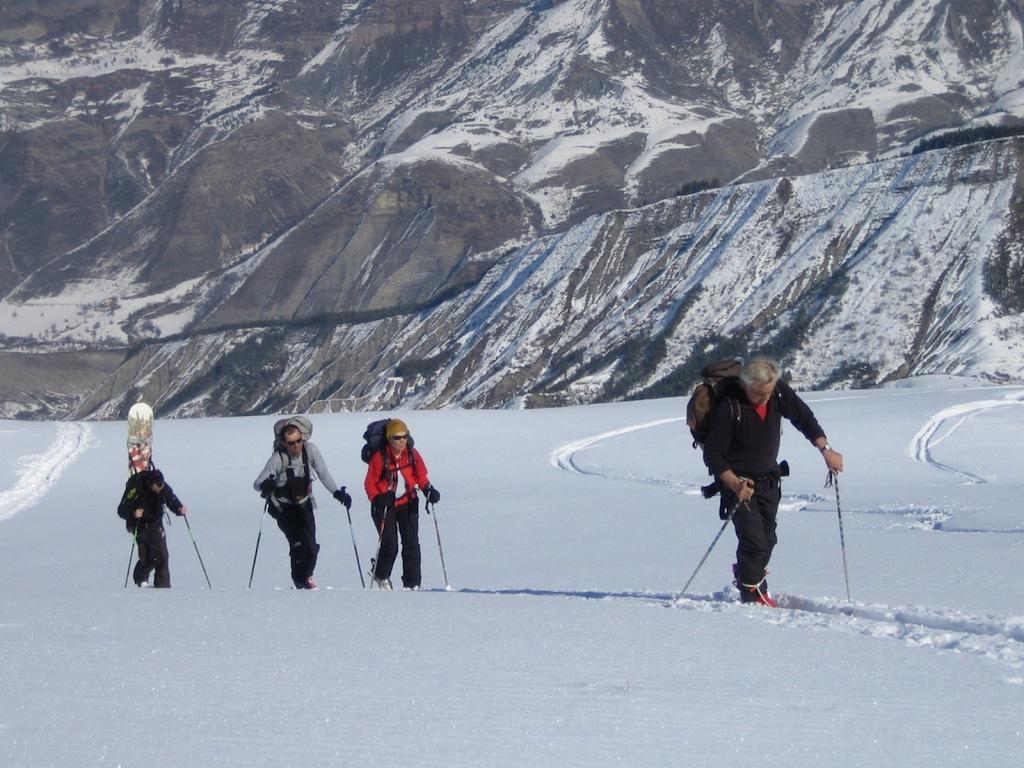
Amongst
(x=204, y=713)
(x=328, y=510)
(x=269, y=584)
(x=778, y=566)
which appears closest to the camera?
(x=204, y=713)

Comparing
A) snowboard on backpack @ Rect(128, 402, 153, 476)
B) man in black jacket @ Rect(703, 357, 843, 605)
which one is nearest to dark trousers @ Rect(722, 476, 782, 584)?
man in black jacket @ Rect(703, 357, 843, 605)

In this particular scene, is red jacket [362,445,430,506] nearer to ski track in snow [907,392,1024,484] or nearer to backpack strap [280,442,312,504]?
backpack strap [280,442,312,504]

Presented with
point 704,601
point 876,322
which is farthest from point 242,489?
point 876,322

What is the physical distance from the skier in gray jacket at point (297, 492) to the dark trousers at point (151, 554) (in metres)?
1.50

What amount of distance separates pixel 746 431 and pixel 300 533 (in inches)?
210

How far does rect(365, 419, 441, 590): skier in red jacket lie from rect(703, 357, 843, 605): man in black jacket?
13.3 ft

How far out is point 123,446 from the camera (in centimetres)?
4672

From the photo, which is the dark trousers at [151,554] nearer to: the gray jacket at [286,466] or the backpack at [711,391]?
the gray jacket at [286,466]

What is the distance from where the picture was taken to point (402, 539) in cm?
1482

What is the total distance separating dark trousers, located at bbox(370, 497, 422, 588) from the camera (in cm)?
1474

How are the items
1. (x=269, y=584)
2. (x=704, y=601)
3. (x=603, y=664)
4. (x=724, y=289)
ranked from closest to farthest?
(x=603, y=664)
(x=704, y=601)
(x=269, y=584)
(x=724, y=289)

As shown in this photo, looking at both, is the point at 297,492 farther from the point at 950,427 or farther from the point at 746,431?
the point at 950,427

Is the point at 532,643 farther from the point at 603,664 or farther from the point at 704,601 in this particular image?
the point at 704,601

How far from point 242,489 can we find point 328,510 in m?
7.11
